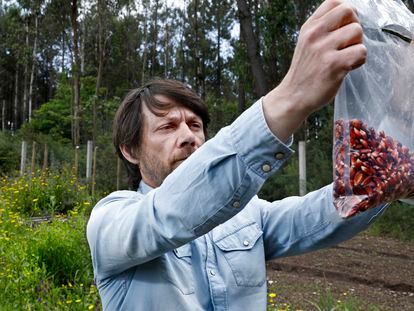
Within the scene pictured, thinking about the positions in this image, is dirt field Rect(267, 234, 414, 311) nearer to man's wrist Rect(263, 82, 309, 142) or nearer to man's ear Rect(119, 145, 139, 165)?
man's ear Rect(119, 145, 139, 165)

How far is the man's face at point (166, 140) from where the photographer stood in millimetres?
1242

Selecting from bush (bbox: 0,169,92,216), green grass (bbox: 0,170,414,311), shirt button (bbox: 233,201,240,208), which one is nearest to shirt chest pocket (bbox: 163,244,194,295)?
shirt button (bbox: 233,201,240,208)

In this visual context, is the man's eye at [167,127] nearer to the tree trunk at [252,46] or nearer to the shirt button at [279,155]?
the shirt button at [279,155]

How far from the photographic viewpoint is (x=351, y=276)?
4.68 meters

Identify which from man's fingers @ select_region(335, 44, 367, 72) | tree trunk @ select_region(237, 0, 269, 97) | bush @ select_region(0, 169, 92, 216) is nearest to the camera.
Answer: man's fingers @ select_region(335, 44, 367, 72)

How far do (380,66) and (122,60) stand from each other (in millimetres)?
32574

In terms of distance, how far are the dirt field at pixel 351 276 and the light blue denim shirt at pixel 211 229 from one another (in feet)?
8.21

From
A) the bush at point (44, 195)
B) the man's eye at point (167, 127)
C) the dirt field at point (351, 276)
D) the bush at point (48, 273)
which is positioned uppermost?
the man's eye at point (167, 127)

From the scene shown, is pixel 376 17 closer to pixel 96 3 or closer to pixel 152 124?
pixel 152 124

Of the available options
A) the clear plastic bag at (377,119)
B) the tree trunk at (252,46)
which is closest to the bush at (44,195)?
the tree trunk at (252,46)

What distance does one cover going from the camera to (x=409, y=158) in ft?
2.97

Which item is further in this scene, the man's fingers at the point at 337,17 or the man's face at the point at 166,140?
the man's face at the point at 166,140

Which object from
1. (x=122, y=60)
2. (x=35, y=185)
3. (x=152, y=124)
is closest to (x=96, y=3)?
(x=122, y=60)

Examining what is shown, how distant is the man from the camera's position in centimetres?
72
